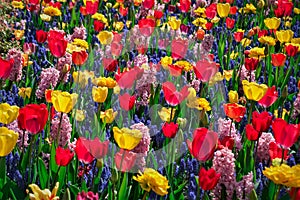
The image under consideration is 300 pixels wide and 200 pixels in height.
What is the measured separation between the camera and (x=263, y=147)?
2.94m

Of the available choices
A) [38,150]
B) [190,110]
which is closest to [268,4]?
[190,110]

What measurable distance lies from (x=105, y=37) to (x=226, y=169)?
6.89ft

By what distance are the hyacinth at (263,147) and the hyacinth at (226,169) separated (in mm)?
558

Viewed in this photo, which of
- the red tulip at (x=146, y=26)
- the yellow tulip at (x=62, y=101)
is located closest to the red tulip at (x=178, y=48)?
the red tulip at (x=146, y=26)

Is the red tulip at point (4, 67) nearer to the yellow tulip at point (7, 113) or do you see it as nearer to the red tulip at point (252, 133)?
the yellow tulip at point (7, 113)

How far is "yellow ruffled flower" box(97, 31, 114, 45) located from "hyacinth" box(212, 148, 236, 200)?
6.68 ft

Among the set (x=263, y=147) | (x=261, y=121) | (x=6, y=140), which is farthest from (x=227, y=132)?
(x=6, y=140)

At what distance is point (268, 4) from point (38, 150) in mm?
4706

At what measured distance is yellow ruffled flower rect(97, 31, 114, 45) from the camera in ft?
13.9

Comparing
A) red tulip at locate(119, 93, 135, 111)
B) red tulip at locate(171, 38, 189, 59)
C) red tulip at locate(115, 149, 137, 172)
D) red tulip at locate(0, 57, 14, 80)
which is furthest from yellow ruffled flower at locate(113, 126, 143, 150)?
red tulip at locate(171, 38, 189, 59)

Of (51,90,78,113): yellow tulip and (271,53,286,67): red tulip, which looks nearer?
(51,90,78,113): yellow tulip

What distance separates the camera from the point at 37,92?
11.4ft

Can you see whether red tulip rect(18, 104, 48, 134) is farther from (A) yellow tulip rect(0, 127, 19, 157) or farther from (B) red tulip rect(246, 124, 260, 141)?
(B) red tulip rect(246, 124, 260, 141)

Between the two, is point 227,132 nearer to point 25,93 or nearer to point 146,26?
point 25,93
